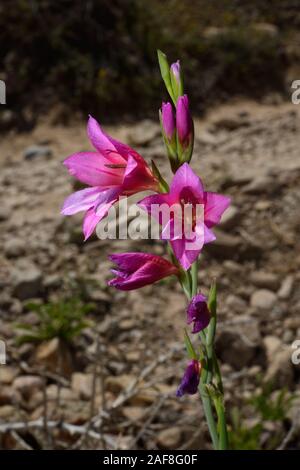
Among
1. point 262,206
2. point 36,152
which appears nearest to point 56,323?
point 262,206

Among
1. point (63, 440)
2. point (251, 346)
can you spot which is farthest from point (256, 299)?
point (63, 440)

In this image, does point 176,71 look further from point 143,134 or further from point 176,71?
point 143,134

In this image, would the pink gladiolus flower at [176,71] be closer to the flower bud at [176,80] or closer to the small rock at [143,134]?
the flower bud at [176,80]

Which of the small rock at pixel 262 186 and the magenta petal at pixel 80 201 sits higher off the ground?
the small rock at pixel 262 186

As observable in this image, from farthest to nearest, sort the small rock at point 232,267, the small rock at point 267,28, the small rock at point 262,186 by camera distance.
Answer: the small rock at point 267,28, the small rock at point 262,186, the small rock at point 232,267

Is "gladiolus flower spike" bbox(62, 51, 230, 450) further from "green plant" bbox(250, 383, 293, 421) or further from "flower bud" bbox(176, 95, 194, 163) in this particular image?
"green plant" bbox(250, 383, 293, 421)

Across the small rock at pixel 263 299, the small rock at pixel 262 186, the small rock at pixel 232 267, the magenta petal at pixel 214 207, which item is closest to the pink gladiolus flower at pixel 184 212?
the magenta petal at pixel 214 207
